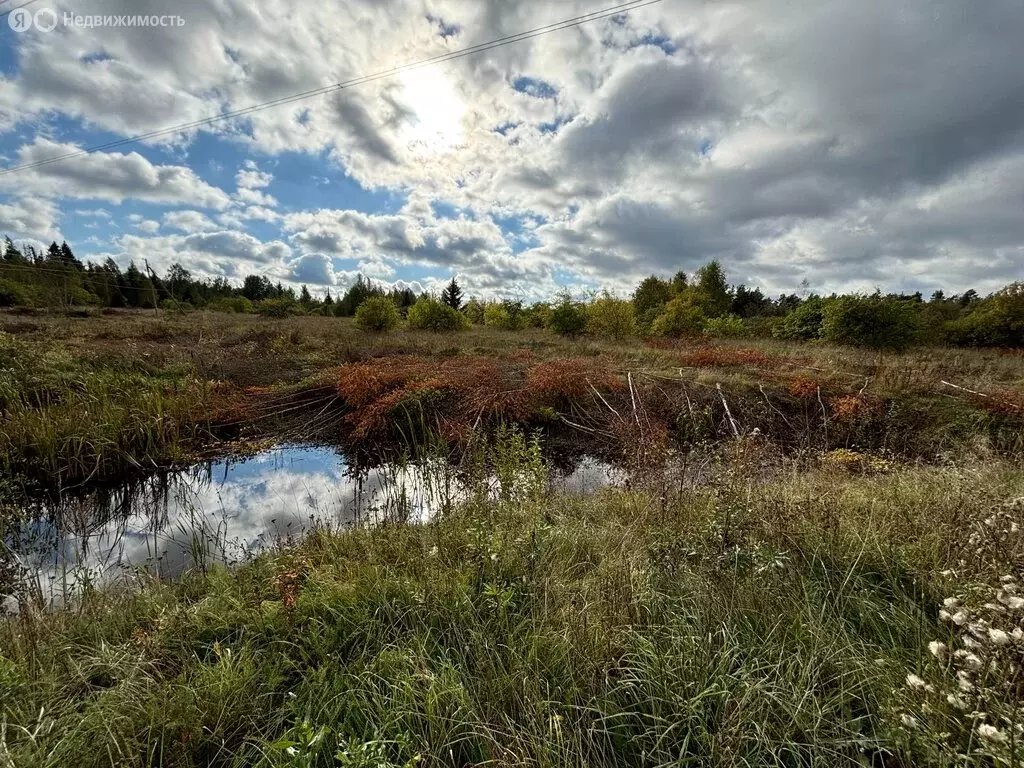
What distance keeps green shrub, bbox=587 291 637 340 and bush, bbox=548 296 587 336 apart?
687 millimetres

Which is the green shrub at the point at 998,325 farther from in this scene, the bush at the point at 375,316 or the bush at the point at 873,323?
the bush at the point at 375,316

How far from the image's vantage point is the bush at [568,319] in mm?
23453

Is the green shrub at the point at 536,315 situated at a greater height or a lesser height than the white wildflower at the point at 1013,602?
greater

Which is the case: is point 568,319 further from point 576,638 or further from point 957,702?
point 957,702

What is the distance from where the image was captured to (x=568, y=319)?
23484 mm

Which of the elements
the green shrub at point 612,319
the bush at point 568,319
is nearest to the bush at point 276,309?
the bush at point 568,319

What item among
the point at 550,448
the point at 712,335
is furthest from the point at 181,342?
the point at 712,335

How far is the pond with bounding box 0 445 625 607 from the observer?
3.93 m

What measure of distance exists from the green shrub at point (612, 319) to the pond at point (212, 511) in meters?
15.7

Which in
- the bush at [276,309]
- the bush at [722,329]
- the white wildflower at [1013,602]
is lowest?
the white wildflower at [1013,602]

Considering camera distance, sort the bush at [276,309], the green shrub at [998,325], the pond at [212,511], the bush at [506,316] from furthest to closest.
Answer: the bush at [276,309] → the bush at [506,316] → the green shrub at [998,325] → the pond at [212,511]

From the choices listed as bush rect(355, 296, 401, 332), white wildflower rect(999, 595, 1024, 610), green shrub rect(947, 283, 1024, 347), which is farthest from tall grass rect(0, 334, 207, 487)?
green shrub rect(947, 283, 1024, 347)

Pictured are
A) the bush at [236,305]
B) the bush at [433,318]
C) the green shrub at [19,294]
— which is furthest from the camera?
the bush at [236,305]

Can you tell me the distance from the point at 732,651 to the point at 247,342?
19904mm
